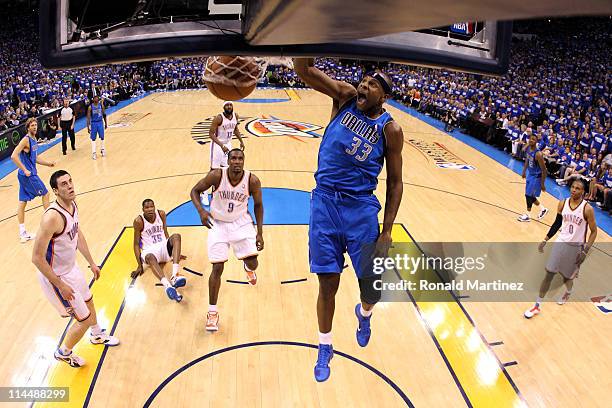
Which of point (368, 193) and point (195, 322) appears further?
point (195, 322)

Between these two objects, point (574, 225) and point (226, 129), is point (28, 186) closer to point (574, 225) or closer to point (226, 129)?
point (226, 129)

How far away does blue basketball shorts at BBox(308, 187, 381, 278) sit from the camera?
9.59 ft

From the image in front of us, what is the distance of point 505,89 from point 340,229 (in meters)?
19.1

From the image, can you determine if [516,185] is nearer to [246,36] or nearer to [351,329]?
[351,329]

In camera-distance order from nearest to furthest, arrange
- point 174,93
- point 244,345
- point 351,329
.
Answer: point 244,345
point 351,329
point 174,93

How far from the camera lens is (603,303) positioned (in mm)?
5926

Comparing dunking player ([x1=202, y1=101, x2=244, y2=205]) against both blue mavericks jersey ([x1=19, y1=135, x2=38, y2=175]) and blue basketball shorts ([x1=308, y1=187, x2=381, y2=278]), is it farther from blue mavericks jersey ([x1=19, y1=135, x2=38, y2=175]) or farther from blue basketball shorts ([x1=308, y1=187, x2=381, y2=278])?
blue basketball shorts ([x1=308, y1=187, x2=381, y2=278])

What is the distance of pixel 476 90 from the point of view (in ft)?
63.9

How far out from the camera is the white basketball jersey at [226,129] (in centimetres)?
797

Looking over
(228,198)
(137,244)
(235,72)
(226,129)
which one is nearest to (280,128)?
A: (226,129)

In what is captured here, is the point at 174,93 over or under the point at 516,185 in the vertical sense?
over

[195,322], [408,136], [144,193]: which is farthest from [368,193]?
[408,136]

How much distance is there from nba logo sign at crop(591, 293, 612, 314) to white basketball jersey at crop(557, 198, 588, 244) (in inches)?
48.6

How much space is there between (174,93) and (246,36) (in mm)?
24188
